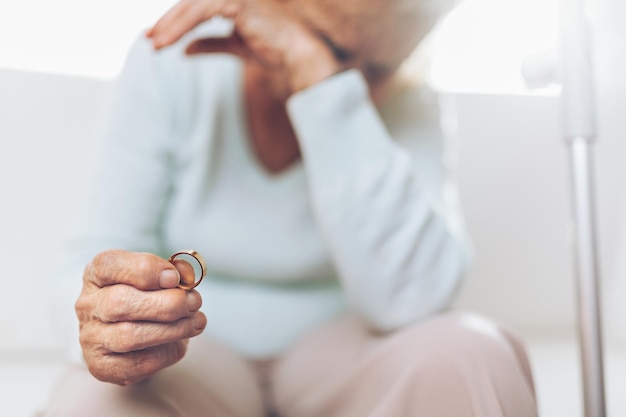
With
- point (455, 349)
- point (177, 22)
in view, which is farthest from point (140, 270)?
point (455, 349)

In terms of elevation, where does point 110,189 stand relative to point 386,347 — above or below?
above

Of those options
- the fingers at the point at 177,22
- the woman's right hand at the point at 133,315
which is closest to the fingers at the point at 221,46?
the fingers at the point at 177,22

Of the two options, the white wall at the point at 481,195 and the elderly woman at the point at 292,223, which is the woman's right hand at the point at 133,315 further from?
the white wall at the point at 481,195

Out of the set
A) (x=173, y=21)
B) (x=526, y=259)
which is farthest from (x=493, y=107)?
(x=173, y=21)

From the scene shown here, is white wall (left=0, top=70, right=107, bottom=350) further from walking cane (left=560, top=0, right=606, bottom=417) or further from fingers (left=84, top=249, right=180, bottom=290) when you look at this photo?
walking cane (left=560, top=0, right=606, bottom=417)

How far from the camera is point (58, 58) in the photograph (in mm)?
425

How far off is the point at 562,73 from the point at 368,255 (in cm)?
24

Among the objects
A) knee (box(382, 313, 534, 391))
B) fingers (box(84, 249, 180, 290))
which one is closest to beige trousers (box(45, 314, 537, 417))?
knee (box(382, 313, 534, 391))

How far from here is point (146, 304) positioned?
329 millimetres

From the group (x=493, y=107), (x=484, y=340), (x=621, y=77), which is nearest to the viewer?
(x=484, y=340)

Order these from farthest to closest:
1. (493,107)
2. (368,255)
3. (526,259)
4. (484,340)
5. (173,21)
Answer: (526,259) → (493,107) → (368,255) → (484,340) → (173,21)

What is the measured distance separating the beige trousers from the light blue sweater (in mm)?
53

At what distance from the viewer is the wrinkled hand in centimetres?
55

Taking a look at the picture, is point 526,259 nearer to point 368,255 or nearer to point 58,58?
point 368,255
